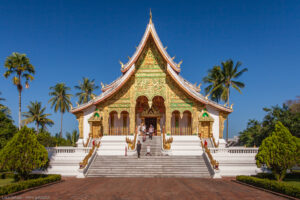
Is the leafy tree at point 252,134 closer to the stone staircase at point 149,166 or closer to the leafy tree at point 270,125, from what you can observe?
the leafy tree at point 270,125

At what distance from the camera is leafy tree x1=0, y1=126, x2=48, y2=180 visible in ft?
37.8

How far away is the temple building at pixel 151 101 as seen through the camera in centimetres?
2273

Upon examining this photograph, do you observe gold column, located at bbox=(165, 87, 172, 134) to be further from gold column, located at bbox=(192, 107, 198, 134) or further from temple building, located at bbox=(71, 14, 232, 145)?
gold column, located at bbox=(192, 107, 198, 134)

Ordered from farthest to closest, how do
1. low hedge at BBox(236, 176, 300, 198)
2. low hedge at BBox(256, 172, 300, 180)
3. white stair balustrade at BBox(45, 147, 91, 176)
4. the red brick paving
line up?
white stair balustrade at BBox(45, 147, 91, 176)
low hedge at BBox(256, 172, 300, 180)
the red brick paving
low hedge at BBox(236, 176, 300, 198)

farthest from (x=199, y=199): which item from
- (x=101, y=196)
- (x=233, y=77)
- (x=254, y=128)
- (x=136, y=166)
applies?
(x=233, y=77)

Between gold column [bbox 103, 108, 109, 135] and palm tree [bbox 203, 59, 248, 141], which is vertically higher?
palm tree [bbox 203, 59, 248, 141]

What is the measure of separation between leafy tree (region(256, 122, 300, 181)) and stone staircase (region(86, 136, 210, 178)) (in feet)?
12.4

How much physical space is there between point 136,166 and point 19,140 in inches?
267

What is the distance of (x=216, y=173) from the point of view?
1430 cm

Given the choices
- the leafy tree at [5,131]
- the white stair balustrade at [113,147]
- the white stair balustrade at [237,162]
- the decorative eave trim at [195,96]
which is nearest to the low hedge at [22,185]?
the white stair balustrade at [113,147]

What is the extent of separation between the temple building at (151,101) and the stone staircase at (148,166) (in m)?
5.70

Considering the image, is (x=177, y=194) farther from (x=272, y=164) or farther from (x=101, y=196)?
(x=272, y=164)

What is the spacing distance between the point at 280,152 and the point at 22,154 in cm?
1179

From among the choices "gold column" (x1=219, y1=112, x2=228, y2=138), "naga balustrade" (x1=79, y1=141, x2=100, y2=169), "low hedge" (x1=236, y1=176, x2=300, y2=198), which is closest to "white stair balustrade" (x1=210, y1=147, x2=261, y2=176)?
"low hedge" (x1=236, y1=176, x2=300, y2=198)
